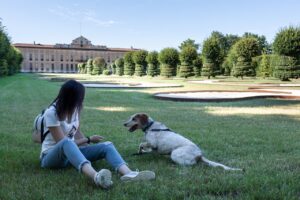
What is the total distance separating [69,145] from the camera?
3564 mm

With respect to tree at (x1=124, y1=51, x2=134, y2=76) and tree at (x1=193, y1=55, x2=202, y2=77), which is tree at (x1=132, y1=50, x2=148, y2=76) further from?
tree at (x1=193, y1=55, x2=202, y2=77)

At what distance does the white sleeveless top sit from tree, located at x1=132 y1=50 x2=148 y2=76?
4534 centimetres

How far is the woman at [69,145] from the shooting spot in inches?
136

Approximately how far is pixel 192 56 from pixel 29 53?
285 ft

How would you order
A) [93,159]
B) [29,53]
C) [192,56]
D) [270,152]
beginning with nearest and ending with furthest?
1. [93,159]
2. [270,152]
3. [192,56]
4. [29,53]

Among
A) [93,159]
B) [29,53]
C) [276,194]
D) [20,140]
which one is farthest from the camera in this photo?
[29,53]

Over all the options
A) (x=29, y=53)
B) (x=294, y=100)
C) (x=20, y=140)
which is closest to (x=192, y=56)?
(x=294, y=100)

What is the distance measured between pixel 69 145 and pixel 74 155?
0.13 m

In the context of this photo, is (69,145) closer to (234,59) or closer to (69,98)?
(69,98)

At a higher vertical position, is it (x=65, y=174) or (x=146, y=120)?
(x=146, y=120)

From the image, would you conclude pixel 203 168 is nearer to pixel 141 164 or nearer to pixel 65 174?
pixel 141 164

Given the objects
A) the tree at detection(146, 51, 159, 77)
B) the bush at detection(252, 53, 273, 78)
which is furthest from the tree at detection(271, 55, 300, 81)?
the tree at detection(146, 51, 159, 77)

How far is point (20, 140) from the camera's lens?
5707 millimetres

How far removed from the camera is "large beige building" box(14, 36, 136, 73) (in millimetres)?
115438
